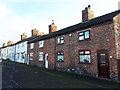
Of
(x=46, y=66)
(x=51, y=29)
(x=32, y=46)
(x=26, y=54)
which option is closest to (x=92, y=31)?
(x=46, y=66)

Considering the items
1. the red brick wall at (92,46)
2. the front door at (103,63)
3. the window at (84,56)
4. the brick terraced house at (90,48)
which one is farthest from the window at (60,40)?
the front door at (103,63)

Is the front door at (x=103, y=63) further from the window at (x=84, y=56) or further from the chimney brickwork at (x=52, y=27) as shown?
the chimney brickwork at (x=52, y=27)

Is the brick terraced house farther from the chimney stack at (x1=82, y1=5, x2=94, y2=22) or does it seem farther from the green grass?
the green grass

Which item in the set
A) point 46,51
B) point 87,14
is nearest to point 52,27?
point 46,51

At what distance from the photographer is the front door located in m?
10.1

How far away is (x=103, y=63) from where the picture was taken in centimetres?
1048

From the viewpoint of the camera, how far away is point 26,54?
27.2 metres

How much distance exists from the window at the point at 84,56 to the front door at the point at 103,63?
133 cm

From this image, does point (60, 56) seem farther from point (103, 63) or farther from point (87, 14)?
point (87, 14)

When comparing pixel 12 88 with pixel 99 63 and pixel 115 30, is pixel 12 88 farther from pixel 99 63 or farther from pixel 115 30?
pixel 115 30

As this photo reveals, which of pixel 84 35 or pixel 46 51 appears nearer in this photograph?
pixel 84 35

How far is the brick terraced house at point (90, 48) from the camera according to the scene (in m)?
9.91

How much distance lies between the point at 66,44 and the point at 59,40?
1.78 meters

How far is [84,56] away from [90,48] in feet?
4.24
